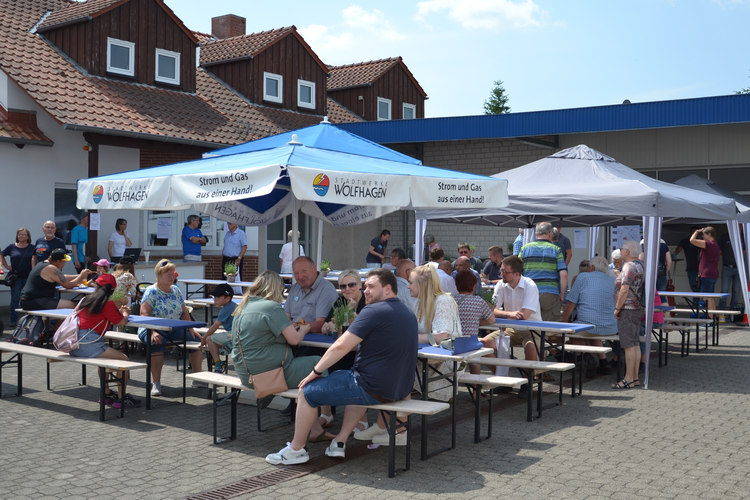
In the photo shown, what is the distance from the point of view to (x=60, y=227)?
1511cm

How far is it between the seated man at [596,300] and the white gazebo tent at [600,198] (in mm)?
422

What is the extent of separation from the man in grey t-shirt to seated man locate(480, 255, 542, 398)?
186 centimetres

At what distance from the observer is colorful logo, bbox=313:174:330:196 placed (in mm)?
5551

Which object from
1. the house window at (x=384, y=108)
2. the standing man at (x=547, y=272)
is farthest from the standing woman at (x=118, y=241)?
the house window at (x=384, y=108)

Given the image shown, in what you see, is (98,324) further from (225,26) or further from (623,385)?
(225,26)

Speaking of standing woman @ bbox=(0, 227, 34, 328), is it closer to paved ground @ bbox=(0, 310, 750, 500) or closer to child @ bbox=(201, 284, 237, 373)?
paved ground @ bbox=(0, 310, 750, 500)

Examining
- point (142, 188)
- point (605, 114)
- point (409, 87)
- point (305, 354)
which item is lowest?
point (305, 354)

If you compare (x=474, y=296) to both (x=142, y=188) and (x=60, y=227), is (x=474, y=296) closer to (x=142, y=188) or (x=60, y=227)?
(x=142, y=188)

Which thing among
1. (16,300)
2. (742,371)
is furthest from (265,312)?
(16,300)

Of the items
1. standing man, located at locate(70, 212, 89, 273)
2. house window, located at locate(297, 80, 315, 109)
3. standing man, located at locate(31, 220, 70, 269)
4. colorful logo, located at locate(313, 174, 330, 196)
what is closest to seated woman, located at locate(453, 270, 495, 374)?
colorful logo, located at locate(313, 174, 330, 196)

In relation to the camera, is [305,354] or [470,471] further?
[305,354]

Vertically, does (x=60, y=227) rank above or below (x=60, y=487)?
above

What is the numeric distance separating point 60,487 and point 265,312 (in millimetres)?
1762

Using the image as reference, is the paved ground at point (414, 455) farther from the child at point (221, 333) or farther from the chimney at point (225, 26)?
the chimney at point (225, 26)
